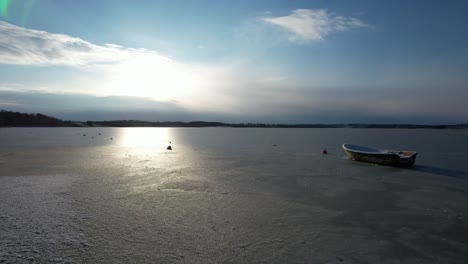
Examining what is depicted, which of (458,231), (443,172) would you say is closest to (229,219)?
(458,231)

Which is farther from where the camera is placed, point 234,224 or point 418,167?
point 418,167

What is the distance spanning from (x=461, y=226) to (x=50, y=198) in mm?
10087

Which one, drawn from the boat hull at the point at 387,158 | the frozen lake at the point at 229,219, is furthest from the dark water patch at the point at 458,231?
the boat hull at the point at 387,158

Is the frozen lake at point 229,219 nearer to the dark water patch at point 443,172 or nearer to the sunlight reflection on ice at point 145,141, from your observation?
the dark water patch at point 443,172

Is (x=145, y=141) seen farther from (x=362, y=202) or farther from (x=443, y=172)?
(x=362, y=202)

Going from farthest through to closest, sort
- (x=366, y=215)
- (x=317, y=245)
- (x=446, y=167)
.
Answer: (x=446, y=167), (x=366, y=215), (x=317, y=245)

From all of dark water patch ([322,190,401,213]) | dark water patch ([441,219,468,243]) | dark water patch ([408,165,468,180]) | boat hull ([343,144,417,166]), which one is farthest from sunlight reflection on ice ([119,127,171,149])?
dark water patch ([441,219,468,243])

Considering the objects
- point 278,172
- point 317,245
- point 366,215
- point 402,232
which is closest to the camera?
point 317,245

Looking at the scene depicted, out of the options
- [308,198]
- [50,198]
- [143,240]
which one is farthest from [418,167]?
[50,198]

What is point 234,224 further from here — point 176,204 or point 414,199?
point 414,199

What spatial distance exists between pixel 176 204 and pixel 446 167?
15.6m

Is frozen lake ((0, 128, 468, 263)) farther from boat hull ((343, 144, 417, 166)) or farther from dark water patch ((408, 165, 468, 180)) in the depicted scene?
boat hull ((343, 144, 417, 166))

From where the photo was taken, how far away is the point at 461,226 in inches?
249

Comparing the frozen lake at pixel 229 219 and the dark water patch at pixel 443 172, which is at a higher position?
the frozen lake at pixel 229 219
